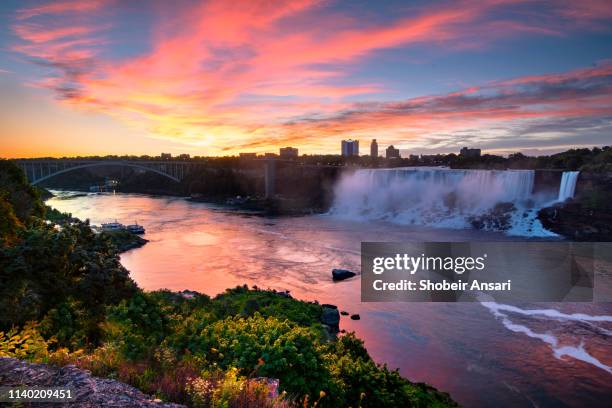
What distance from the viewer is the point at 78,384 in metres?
5.91

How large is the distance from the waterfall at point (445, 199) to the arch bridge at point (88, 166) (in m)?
56.0

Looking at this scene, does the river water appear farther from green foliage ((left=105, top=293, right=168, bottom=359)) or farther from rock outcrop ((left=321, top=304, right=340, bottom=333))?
green foliage ((left=105, top=293, right=168, bottom=359))

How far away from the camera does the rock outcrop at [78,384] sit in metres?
5.52

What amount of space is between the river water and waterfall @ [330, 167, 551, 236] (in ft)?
86.5

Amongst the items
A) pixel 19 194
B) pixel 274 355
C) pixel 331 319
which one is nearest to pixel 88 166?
pixel 19 194

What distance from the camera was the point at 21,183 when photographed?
88.2 feet

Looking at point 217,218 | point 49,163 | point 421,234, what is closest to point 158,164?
point 49,163

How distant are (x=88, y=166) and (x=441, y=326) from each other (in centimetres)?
9363

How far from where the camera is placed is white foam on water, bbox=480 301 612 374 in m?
19.2

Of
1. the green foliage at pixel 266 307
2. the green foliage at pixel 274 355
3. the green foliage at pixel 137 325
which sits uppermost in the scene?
the green foliage at pixel 137 325

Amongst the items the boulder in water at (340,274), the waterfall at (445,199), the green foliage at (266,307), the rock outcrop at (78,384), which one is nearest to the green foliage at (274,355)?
the rock outcrop at (78,384)

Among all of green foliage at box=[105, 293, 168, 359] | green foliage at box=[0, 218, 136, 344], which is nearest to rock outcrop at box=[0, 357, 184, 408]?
green foliage at box=[105, 293, 168, 359]

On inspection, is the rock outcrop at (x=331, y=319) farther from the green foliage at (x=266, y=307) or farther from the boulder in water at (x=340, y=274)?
the boulder in water at (x=340, y=274)

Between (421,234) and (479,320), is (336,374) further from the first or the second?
(421,234)
